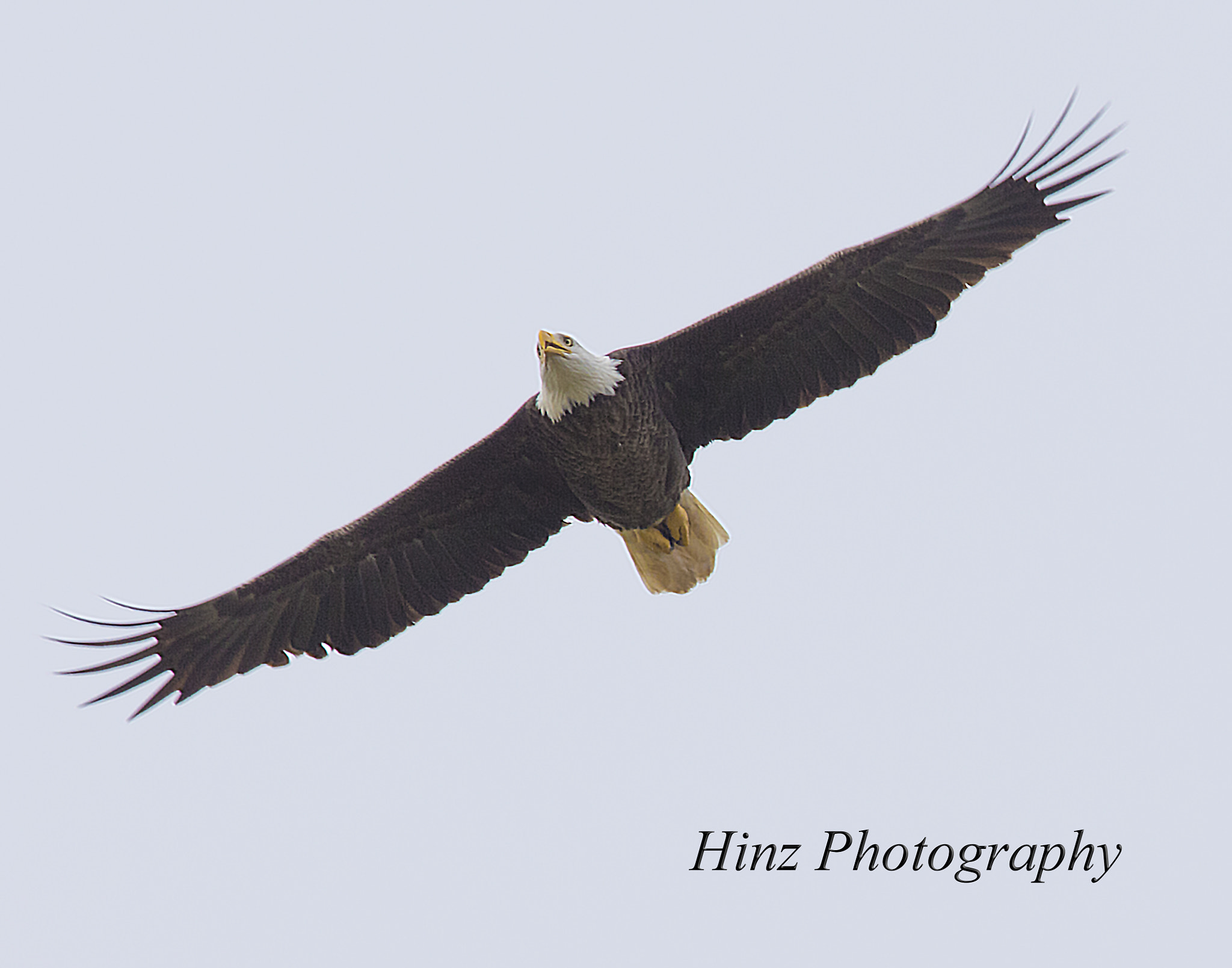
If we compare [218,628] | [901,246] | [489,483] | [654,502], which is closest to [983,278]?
[901,246]

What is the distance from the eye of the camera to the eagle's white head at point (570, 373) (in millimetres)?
9719

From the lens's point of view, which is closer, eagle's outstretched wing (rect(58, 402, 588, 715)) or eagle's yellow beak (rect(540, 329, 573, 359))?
eagle's yellow beak (rect(540, 329, 573, 359))

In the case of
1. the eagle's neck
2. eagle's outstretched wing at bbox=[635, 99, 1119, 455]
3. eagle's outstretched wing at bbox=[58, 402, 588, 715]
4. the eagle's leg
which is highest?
eagle's outstretched wing at bbox=[635, 99, 1119, 455]

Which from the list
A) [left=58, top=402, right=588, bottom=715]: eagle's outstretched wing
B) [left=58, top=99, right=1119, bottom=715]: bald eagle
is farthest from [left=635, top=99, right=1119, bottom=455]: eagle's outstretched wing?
[left=58, top=402, right=588, bottom=715]: eagle's outstretched wing

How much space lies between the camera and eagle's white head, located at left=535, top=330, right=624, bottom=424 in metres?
9.72

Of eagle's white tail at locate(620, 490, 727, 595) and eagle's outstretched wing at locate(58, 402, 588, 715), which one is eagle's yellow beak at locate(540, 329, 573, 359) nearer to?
eagle's outstretched wing at locate(58, 402, 588, 715)

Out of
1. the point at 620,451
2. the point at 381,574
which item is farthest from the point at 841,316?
the point at 381,574

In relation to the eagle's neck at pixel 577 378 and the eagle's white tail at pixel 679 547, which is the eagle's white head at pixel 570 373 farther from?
the eagle's white tail at pixel 679 547

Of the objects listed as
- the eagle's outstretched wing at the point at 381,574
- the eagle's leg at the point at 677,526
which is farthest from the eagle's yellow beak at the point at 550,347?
the eagle's leg at the point at 677,526

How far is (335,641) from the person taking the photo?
10.6 metres

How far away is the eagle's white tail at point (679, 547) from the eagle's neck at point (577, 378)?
1.31m

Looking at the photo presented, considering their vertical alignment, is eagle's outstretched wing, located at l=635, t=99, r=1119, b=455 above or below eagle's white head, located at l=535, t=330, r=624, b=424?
above

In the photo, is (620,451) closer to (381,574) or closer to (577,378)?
(577,378)

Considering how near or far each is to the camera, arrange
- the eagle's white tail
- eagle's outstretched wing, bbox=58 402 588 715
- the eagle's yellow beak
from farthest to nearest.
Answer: the eagle's white tail
eagle's outstretched wing, bbox=58 402 588 715
the eagle's yellow beak
